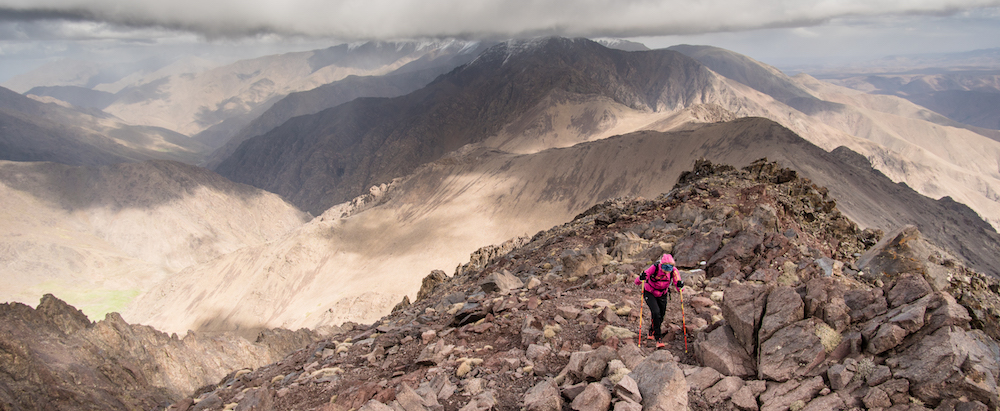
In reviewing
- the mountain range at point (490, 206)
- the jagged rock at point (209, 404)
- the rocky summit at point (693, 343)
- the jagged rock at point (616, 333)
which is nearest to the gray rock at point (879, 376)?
the rocky summit at point (693, 343)

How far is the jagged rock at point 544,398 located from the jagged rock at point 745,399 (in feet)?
7.40

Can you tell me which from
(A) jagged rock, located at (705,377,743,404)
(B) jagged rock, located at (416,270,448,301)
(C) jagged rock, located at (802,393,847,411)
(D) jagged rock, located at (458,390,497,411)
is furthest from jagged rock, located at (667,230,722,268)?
(B) jagged rock, located at (416,270,448,301)

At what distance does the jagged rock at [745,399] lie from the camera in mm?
6051

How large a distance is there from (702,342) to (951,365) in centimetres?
275

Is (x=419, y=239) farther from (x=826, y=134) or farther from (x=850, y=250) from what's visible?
(x=826, y=134)

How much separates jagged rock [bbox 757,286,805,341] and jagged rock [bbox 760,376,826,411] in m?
0.80

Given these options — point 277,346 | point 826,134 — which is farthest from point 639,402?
point 826,134

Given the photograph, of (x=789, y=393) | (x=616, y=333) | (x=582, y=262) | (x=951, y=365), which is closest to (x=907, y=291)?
(x=951, y=365)

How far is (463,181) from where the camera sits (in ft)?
271

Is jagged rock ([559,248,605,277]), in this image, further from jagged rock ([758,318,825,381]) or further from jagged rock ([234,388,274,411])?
jagged rock ([234,388,274,411])

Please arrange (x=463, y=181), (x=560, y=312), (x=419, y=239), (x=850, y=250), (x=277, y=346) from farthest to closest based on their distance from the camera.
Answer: (x=463, y=181) < (x=419, y=239) < (x=277, y=346) < (x=850, y=250) < (x=560, y=312)

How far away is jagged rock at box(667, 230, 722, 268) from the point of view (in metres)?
12.6

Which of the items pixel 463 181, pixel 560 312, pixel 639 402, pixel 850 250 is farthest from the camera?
pixel 463 181

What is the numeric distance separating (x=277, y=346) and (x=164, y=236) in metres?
95.9
